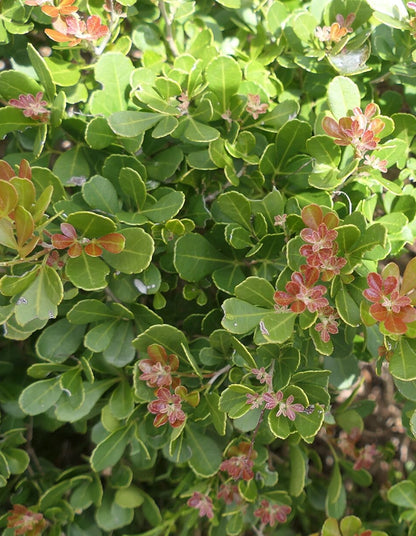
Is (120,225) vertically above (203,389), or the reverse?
(120,225)

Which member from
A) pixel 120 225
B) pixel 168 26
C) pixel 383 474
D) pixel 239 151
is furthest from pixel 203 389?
pixel 383 474

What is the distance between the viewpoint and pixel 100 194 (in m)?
1.10

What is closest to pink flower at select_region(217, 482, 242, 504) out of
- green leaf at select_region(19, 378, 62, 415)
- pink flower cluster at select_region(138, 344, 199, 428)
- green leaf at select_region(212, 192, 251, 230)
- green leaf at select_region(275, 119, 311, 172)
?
pink flower cluster at select_region(138, 344, 199, 428)

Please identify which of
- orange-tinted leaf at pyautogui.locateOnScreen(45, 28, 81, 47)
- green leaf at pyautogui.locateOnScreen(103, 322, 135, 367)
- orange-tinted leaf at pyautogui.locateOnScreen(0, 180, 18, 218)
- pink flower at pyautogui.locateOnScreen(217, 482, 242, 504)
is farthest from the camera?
pink flower at pyautogui.locateOnScreen(217, 482, 242, 504)

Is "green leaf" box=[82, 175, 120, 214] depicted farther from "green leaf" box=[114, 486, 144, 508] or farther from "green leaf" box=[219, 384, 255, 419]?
"green leaf" box=[114, 486, 144, 508]

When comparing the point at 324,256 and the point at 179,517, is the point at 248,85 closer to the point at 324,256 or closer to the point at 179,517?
the point at 324,256

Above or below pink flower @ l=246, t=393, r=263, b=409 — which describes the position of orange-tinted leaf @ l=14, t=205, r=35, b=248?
above

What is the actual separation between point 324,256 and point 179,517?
110 centimetres

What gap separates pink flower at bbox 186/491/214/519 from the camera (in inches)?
53.5

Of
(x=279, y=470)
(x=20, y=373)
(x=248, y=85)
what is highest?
(x=248, y=85)

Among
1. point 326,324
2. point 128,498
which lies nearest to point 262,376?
point 326,324

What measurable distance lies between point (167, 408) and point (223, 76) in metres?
0.70

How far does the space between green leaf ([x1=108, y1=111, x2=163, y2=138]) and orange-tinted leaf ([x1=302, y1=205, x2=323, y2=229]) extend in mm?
376

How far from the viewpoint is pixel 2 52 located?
4.25ft
